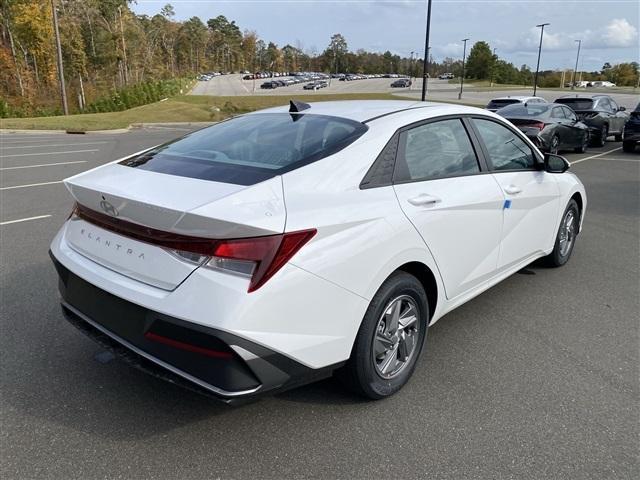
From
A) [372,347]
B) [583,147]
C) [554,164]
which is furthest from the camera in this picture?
[583,147]

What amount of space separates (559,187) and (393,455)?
3.24 meters

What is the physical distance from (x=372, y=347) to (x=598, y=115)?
16946mm

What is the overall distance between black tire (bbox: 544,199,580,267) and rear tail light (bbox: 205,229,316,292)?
365 cm

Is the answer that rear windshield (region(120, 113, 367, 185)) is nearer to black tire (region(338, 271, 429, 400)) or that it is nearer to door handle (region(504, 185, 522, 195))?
black tire (region(338, 271, 429, 400))

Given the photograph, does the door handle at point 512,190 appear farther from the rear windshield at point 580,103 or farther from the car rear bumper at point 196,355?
the rear windshield at point 580,103

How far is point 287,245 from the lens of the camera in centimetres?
222

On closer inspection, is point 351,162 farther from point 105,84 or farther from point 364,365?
point 105,84

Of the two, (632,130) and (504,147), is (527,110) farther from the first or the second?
(504,147)

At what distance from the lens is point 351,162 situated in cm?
272

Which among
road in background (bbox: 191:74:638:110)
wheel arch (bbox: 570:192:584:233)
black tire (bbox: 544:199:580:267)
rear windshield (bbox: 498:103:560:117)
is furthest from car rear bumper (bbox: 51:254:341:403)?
road in background (bbox: 191:74:638:110)

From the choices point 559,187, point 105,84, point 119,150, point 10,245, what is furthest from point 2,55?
point 559,187

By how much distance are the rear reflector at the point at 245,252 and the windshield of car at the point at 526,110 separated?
41.2 ft

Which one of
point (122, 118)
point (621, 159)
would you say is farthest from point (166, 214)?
point (122, 118)

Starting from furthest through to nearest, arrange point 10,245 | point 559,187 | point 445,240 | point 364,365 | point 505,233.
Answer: point 10,245
point 559,187
point 505,233
point 445,240
point 364,365
